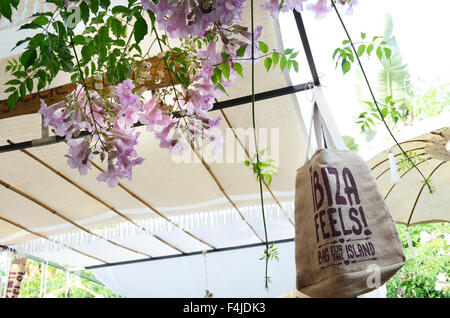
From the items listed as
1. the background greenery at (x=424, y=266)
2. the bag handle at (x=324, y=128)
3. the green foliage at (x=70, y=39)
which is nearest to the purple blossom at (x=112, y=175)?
the green foliage at (x=70, y=39)

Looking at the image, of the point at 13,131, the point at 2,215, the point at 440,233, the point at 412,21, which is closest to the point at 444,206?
the point at 13,131

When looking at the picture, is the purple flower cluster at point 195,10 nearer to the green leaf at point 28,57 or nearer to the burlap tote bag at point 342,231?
the green leaf at point 28,57

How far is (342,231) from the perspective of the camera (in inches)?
38.0

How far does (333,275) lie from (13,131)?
2834 millimetres

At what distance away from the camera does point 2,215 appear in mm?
4465

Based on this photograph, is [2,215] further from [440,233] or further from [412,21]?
[440,233]

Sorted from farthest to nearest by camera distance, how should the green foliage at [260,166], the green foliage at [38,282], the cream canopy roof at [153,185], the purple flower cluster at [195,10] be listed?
the green foliage at [38,282], the cream canopy roof at [153,185], the green foliage at [260,166], the purple flower cluster at [195,10]

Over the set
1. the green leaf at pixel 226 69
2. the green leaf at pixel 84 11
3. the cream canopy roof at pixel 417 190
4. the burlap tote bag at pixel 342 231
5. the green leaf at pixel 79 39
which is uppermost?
the cream canopy roof at pixel 417 190

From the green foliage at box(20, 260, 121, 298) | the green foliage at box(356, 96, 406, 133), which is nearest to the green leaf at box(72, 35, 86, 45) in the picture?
the green foliage at box(356, 96, 406, 133)

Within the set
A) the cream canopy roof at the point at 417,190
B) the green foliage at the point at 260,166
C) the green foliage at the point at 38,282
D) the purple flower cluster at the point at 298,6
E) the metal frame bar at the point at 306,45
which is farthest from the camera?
the green foliage at the point at 38,282

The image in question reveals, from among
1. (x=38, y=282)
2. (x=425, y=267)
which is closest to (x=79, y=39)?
(x=425, y=267)

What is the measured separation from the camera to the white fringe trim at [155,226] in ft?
15.7

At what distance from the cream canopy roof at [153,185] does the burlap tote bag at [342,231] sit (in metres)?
1.33

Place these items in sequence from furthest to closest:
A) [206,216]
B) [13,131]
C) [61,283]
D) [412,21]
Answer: [61,283]
[412,21]
[206,216]
[13,131]
